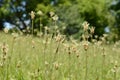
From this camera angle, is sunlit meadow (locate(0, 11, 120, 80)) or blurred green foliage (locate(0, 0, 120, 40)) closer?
sunlit meadow (locate(0, 11, 120, 80))

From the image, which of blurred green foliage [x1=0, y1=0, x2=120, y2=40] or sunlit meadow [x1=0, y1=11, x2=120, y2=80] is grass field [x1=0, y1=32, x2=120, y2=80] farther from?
blurred green foliage [x1=0, y1=0, x2=120, y2=40]

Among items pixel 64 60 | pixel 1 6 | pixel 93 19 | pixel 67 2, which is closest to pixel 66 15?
pixel 93 19

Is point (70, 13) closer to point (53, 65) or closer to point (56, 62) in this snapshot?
point (53, 65)

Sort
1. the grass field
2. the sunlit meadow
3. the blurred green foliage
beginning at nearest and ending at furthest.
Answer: the sunlit meadow
the grass field
the blurred green foliage

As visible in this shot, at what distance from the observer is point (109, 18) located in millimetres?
44062

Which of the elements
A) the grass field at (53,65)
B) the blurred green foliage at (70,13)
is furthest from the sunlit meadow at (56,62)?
the blurred green foliage at (70,13)

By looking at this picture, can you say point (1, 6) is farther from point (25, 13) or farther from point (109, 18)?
point (109, 18)

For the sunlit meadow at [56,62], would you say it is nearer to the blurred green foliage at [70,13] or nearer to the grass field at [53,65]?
the grass field at [53,65]

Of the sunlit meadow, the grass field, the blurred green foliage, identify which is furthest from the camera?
the blurred green foliage

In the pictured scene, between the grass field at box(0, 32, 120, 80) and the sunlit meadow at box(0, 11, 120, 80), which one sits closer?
the sunlit meadow at box(0, 11, 120, 80)

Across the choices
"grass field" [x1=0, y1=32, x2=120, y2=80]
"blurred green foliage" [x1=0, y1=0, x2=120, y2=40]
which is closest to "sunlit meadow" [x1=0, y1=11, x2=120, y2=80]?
"grass field" [x1=0, y1=32, x2=120, y2=80]

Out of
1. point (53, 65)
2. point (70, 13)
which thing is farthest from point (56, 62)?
point (70, 13)

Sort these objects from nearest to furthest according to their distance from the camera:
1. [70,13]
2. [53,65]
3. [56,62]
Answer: [56,62] → [53,65] → [70,13]

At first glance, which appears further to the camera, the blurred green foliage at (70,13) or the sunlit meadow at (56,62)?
the blurred green foliage at (70,13)
